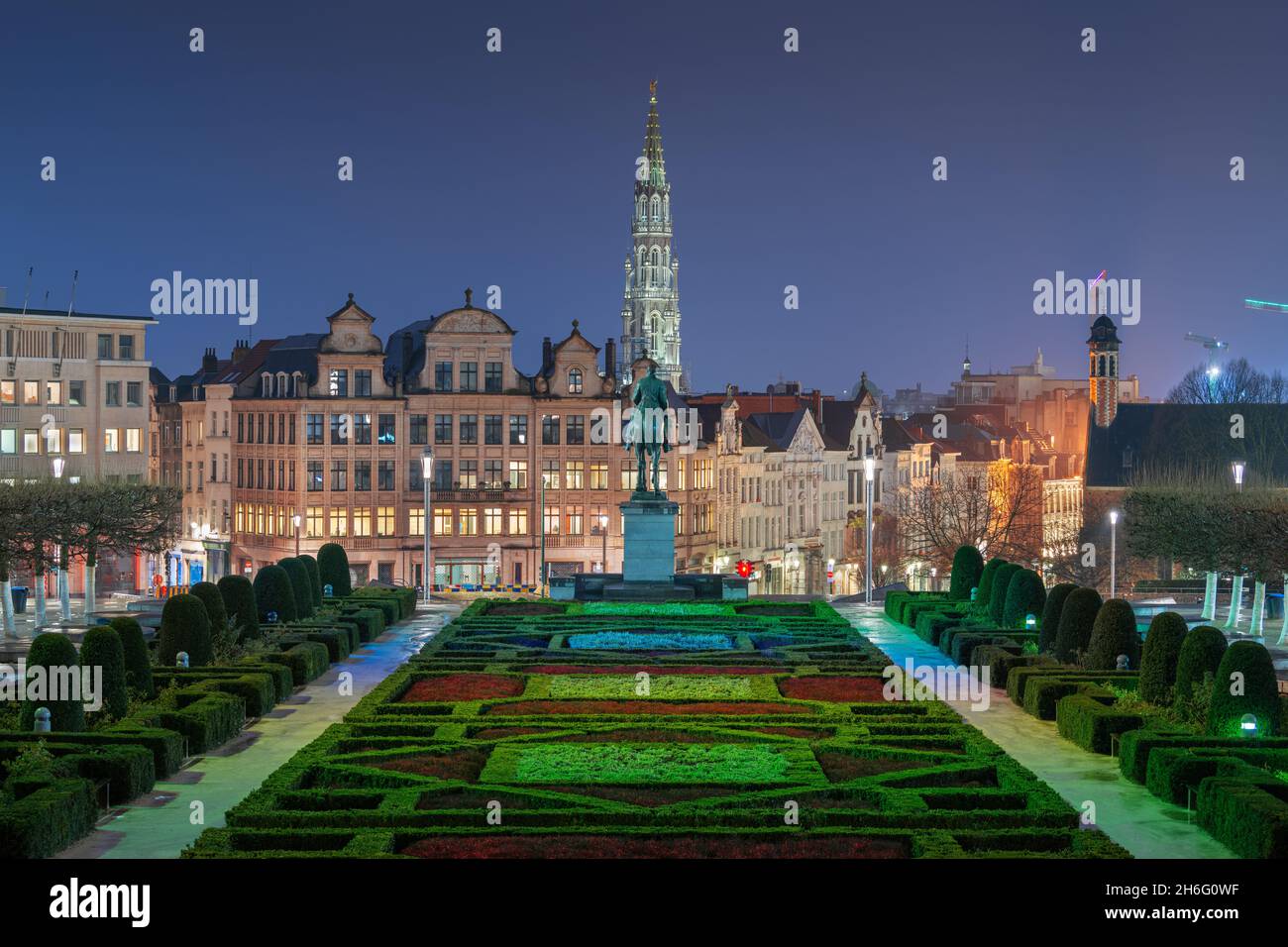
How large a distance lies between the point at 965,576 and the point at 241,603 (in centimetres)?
2324

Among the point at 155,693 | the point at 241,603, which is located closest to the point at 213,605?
the point at 241,603

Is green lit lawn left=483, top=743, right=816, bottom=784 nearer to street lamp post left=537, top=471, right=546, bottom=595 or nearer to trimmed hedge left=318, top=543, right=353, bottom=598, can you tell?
trimmed hedge left=318, top=543, right=353, bottom=598

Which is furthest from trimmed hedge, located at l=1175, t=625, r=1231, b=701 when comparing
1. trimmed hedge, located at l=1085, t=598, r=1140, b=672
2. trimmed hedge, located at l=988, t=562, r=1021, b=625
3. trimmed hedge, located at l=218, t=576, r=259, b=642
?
trimmed hedge, located at l=218, t=576, r=259, b=642

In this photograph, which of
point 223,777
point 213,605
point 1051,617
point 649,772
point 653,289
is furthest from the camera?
point 653,289

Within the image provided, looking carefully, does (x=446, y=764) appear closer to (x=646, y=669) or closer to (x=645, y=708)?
(x=645, y=708)

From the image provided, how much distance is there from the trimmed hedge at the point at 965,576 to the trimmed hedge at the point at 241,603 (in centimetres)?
2230

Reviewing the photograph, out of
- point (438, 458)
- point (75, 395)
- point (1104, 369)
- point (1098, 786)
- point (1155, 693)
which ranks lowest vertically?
point (1098, 786)

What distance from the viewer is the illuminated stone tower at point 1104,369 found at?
124 metres

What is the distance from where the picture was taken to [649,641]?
44.8 meters

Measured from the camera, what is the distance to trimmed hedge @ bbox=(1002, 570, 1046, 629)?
48.3m

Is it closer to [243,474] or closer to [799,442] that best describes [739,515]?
[799,442]

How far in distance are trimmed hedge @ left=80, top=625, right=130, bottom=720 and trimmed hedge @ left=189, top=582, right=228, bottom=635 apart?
9.21 meters
